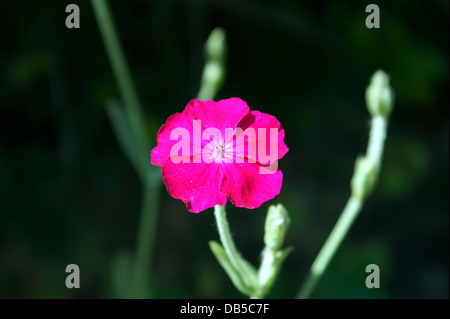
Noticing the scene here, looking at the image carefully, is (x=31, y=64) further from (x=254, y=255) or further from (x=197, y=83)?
(x=254, y=255)

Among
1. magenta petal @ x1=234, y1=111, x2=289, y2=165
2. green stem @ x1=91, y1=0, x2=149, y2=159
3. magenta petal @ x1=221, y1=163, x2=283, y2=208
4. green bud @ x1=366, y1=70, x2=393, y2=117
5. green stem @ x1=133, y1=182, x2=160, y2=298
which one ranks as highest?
green stem @ x1=91, y1=0, x2=149, y2=159

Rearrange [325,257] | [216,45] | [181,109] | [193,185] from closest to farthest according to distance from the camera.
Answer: [193,185] → [325,257] → [216,45] → [181,109]

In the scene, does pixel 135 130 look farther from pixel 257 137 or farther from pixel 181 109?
pixel 257 137

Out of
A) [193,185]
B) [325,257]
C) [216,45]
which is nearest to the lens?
[193,185]

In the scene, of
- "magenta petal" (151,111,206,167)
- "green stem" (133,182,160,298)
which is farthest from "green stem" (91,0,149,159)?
"magenta petal" (151,111,206,167)

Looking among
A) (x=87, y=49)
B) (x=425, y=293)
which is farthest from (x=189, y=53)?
(x=425, y=293)

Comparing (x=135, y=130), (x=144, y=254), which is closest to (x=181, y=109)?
(x=135, y=130)

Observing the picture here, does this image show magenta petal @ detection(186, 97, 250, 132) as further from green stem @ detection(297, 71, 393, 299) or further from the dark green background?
the dark green background

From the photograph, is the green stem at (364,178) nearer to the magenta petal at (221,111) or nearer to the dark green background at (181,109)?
the magenta petal at (221,111)

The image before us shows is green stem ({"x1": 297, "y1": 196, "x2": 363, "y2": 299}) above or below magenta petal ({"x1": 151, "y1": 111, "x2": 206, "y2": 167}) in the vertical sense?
below
